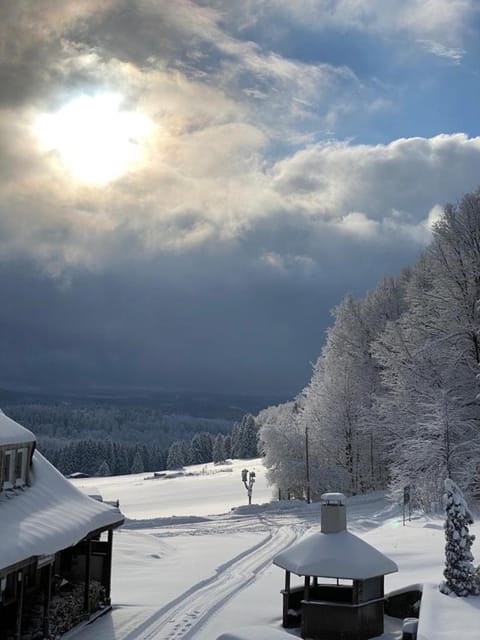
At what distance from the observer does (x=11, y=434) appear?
15664mm

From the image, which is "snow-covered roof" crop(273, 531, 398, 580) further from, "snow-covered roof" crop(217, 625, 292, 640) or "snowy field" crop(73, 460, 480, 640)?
"snow-covered roof" crop(217, 625, 292, 640)

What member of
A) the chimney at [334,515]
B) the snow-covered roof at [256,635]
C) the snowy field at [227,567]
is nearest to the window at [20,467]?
the snowy field at [227,567]

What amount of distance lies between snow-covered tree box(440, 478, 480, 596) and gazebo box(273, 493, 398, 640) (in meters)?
1.47

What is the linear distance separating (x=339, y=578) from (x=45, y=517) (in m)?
7.15

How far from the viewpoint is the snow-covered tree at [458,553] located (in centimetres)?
1493

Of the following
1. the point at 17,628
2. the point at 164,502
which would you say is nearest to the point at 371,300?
the point at 164,502

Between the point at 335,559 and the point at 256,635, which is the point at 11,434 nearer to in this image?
the point at 335,559

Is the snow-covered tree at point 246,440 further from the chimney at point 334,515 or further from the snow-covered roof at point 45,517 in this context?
the chimney at point 334,515

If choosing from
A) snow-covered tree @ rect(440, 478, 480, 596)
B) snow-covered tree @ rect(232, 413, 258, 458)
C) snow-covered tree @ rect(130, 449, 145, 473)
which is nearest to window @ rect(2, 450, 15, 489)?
snow-covered tree @ rect(440, 478, 480, 596)

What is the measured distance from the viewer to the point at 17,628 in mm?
13742

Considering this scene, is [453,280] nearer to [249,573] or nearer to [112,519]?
[249,573]

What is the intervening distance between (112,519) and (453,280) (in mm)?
18086

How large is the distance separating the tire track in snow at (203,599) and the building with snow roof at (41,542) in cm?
199

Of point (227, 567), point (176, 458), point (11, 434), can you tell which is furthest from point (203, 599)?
point (176, 458)
